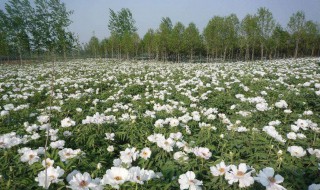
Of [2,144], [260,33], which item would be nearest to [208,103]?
[2,144]

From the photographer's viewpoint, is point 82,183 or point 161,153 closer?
point 82,183

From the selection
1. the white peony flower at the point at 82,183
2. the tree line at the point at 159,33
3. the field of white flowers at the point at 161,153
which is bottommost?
the field of white flowers at the point at 161,153

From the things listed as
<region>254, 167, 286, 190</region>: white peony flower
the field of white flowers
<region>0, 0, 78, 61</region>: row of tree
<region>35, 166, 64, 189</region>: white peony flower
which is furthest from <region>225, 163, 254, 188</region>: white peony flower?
<region>0, 0, 78, 61</region>: row of tree

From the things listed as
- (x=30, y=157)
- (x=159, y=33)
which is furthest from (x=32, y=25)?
(x=30, y=157)

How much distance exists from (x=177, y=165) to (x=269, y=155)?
4.28 feet

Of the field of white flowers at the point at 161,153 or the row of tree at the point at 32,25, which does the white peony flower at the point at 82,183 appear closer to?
the field of white flowers at the point at 161,153

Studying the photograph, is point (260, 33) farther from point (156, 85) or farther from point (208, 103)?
point (208, 103)

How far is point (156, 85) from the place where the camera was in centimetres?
1109

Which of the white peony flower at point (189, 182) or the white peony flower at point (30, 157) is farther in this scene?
the white peony flower at point (30, 157)

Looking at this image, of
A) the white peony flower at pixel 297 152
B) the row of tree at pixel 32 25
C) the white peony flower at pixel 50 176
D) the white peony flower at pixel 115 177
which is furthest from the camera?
the row of tree at pixel 32 25

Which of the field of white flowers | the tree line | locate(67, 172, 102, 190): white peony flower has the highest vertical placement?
the tree line

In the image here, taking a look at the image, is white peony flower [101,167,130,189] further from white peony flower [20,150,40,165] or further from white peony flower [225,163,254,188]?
white peony flower [20,150,40,165]

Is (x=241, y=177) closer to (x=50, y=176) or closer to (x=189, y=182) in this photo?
(x=189, y=182)

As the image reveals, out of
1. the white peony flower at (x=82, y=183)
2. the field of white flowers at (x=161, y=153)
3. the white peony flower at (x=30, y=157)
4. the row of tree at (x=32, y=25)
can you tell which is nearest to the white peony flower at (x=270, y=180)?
the field of white flowers at (x=161, y=153)
